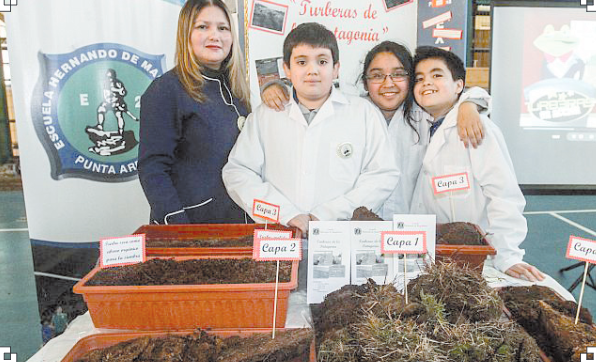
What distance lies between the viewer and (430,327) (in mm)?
1053

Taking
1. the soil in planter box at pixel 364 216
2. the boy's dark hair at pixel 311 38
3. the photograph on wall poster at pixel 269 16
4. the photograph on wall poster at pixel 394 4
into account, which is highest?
the photograph on wall poster at pixel 394 4

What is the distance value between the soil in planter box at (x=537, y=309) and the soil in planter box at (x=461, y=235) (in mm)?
213

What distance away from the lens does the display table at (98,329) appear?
1.28m

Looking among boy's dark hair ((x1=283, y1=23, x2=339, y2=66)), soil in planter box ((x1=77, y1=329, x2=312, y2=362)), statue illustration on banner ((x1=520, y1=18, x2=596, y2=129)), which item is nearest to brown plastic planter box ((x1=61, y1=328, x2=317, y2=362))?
soil in planter box ((x1=77, y1=329, x2=312, y2=362))

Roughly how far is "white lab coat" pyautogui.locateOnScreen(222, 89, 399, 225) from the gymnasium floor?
3.47 feet

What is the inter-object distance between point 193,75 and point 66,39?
1.70 feet

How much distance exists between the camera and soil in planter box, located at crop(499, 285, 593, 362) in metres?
1.20

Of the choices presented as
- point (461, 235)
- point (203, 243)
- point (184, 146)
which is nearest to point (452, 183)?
point (461, 235)

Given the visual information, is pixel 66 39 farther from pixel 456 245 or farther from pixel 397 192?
pixel 456 245

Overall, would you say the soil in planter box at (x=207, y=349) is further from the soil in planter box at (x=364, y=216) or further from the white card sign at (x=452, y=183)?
the white card sign at (x=452, y=183)

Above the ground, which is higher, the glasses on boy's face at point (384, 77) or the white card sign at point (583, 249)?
the glasses on boy's face at point (384, 77)

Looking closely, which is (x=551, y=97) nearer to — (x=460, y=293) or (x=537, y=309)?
(x=537, y=309)

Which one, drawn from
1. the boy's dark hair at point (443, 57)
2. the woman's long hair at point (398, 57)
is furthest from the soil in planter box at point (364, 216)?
the boy's dark hair at point (443, 57)

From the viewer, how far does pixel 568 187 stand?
19.6 ft
